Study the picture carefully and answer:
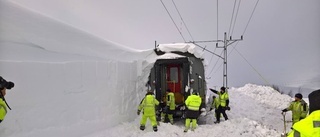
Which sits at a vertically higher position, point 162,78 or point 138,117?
point 162,78

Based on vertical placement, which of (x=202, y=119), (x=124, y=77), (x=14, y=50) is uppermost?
(x=14, y=50)

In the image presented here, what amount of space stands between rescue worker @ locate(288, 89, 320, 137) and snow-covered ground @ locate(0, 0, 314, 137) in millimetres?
5536

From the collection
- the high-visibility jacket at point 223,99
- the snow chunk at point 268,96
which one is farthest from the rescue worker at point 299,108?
the snow chunk at point 268,96

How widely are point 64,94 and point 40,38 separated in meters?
1.80

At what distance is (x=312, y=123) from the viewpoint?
2170 mm

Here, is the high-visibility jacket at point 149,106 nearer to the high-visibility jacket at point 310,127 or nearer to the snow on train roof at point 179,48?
the snow on train roof at point 179,48

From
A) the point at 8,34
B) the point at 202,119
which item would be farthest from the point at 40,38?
the point at 202,119

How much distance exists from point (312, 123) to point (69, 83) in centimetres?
665

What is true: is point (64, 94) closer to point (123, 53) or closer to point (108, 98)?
point (108, 98)

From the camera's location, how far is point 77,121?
7.70m

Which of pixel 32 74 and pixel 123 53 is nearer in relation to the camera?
pixel 32 74

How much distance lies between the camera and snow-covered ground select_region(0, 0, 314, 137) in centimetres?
591

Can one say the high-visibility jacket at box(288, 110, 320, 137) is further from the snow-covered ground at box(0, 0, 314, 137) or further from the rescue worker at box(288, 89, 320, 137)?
the snow-covered ground at box(0, 0, 314, 137)

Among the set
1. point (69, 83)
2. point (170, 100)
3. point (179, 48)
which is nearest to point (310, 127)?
point (69, 83)
